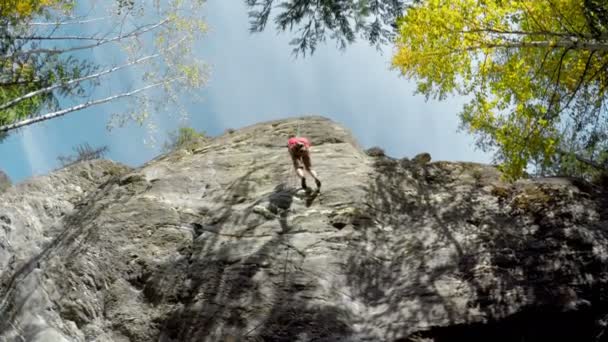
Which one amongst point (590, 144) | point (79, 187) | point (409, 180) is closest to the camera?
point (409, 180)

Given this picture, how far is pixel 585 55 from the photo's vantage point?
37.2ft

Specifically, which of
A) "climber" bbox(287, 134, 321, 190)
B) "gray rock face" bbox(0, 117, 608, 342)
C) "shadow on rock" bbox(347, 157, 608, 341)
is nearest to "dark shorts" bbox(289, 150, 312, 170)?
"climber" bbox(287, 134, 321, 190)

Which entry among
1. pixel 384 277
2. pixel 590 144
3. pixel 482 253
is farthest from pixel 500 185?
pixel 590 144

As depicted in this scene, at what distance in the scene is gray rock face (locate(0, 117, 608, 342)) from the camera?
26.9ft

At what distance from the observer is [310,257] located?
9.53 m

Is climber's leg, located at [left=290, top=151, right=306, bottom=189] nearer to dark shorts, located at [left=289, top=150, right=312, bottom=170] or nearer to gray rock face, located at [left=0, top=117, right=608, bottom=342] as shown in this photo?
dark shorts, located at [left=289, top=150, right=312, bottom=170]

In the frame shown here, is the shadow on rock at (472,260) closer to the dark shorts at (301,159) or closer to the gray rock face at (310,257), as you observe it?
the gray rock face at (310,257)

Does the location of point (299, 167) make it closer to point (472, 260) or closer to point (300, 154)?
point (300, 154)

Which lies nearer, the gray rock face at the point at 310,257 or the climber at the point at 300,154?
the gray rock face at the point at 310,257

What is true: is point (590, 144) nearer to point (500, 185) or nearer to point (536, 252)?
point (500, 185)

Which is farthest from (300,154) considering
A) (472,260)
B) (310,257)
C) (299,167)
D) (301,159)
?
(472,260)

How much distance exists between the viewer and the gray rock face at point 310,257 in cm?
820

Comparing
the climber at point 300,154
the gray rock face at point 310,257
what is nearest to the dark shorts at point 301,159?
the climber at point 300,154

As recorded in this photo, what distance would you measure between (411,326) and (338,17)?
7.52m
